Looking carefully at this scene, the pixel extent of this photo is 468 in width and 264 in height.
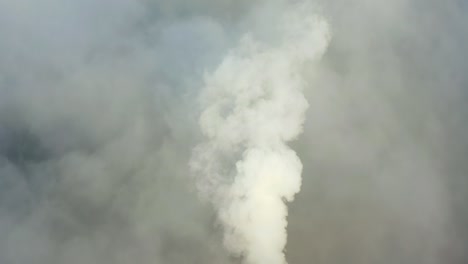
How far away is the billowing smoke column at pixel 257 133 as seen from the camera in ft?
49.3

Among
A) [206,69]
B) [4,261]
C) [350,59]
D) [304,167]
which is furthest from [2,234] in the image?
[350,59]

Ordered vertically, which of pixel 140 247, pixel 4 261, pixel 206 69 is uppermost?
pixel 206 69

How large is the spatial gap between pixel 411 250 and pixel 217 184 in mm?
6340

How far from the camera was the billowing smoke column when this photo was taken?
591 inches

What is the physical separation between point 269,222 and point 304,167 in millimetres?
2724

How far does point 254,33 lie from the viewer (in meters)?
17.3

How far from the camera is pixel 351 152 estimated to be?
17.4 meters

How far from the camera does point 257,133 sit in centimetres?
1565

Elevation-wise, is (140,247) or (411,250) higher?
(411,250)

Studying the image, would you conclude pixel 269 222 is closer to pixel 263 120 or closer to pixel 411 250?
pixel 263 120

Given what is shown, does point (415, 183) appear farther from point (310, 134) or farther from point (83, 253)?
point (83, 253)

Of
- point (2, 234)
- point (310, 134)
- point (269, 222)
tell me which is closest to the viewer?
point (269, 222)

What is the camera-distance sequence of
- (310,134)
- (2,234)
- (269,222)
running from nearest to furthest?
(269,222), (2,234), (310,134)

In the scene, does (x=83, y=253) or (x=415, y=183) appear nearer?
(x=83, y=253)
